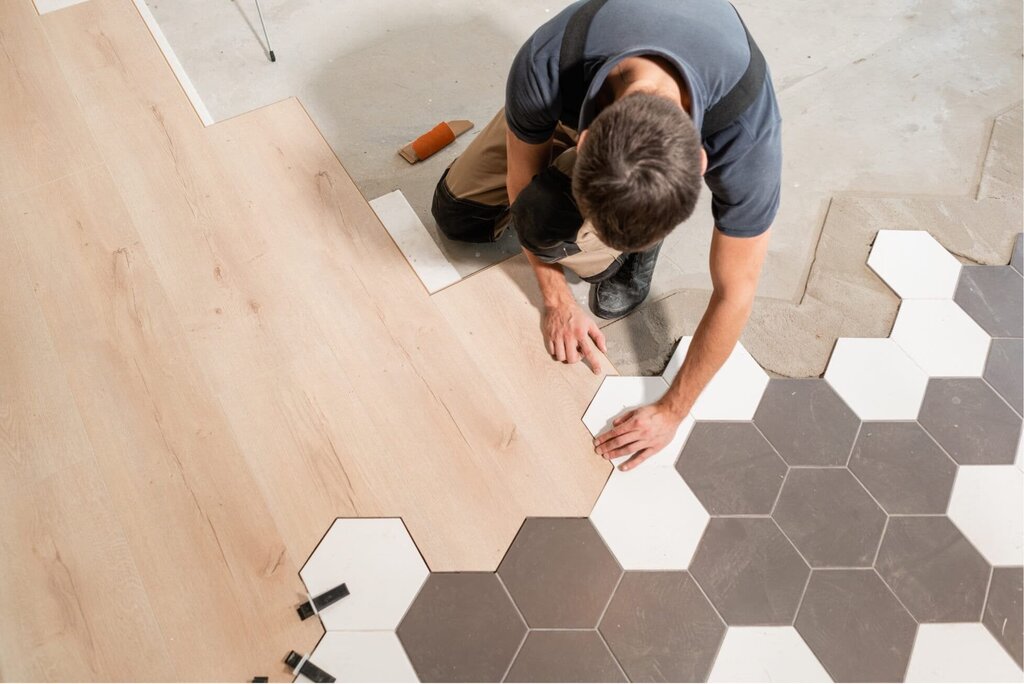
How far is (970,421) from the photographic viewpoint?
143cm

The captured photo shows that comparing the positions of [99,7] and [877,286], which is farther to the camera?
[99,7]

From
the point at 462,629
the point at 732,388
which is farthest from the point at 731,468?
the point at 462,629

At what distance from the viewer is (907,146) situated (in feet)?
5.86

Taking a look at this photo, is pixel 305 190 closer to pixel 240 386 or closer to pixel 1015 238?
pixel 240 386

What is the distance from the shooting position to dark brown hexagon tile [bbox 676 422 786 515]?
4.41 ft

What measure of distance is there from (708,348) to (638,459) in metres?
0.28

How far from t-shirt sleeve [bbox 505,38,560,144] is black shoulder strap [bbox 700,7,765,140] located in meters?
0.24

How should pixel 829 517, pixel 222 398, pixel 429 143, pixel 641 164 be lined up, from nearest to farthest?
pixel 641 164 < pixel 829 517 < pixel 222 398 < pixel 429 143

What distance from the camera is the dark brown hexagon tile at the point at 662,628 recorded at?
122cm

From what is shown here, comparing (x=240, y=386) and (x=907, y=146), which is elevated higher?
(x=907, y=146)

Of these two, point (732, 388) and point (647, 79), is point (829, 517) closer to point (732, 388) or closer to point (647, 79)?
point (732, 388)

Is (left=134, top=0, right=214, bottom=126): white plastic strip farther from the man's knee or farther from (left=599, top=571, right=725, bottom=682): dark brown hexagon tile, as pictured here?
(left=599, top=571, right=725, bottom=682): dark brown hexagon tile

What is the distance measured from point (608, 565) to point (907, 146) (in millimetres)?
→ 1345

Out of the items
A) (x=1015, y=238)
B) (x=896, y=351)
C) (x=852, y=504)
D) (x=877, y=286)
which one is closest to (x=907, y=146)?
A: (x=1015, y=238)
